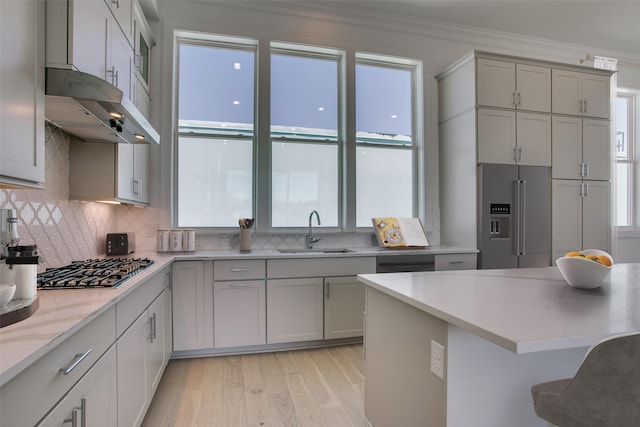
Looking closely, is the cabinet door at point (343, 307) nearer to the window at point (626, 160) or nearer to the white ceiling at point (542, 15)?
the white ceiling at point (542, 15)

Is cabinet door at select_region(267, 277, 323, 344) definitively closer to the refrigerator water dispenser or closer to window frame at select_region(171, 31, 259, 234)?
window frame at select_region(171, 31, 259, 234)

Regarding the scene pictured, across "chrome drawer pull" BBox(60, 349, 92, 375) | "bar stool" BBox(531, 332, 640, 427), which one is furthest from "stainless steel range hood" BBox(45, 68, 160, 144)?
"bar stool" BBox(531, 332, 640, 427)

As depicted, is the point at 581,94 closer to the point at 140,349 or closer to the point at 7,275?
the point at 140,349

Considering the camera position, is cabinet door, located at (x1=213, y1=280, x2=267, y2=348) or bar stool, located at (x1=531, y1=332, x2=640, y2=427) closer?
bar stool, located at (x1=531, y1=332, x2=640, y2=427)

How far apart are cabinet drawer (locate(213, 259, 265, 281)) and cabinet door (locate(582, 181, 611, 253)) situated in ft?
12.1

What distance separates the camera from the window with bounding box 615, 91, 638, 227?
15.7 ft

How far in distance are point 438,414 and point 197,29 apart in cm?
371

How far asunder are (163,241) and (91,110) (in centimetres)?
156

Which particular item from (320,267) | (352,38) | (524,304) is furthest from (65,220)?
(352,38)

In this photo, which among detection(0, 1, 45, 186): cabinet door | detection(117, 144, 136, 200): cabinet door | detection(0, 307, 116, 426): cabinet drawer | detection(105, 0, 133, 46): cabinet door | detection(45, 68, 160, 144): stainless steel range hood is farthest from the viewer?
detection(117, 144, 136, 200): cabinet door

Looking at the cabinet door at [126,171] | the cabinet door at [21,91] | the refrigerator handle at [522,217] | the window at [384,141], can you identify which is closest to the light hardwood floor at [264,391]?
the cabinet door at [126,171]

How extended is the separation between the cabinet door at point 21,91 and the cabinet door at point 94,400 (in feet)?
2.44

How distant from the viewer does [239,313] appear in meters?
2.87

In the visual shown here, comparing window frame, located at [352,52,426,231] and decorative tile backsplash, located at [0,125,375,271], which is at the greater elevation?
window frame, located at [352,52,426,231]
